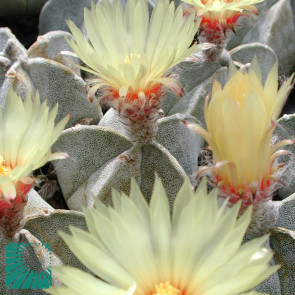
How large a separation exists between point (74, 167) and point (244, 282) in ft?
1.53

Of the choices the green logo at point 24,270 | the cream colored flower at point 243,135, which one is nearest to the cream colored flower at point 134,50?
the cream colored flower at point 243,135

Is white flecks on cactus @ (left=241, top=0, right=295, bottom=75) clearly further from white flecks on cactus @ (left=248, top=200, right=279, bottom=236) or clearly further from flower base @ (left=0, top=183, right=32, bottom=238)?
flower base @ (left=0, top=183, right=32, bottom=238)

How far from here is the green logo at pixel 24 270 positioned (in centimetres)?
73

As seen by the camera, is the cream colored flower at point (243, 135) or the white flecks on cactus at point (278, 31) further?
the white flecks on cactus at point (278, 31)

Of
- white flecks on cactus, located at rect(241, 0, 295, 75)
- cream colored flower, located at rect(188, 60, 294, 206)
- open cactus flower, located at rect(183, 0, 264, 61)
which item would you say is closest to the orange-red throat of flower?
cream colored flower, located at rect(188, 60, 294, 206)

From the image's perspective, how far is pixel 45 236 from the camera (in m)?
0.81

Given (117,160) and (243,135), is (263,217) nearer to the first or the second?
(243,135)

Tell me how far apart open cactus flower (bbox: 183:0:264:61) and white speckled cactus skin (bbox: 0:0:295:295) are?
0.04 m

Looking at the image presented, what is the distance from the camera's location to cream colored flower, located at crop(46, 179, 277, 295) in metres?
0.55

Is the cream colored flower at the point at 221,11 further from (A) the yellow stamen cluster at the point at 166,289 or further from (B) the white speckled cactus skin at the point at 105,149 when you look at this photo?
(A) the yellow stamen cluster at the point at 166,289

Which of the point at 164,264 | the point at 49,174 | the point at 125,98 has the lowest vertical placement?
the point at 49,174

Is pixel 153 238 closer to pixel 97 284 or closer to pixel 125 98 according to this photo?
pixel 97 284

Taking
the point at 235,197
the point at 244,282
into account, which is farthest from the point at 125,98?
the point at 244,282

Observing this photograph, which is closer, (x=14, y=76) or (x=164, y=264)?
(x=164, y=264)
